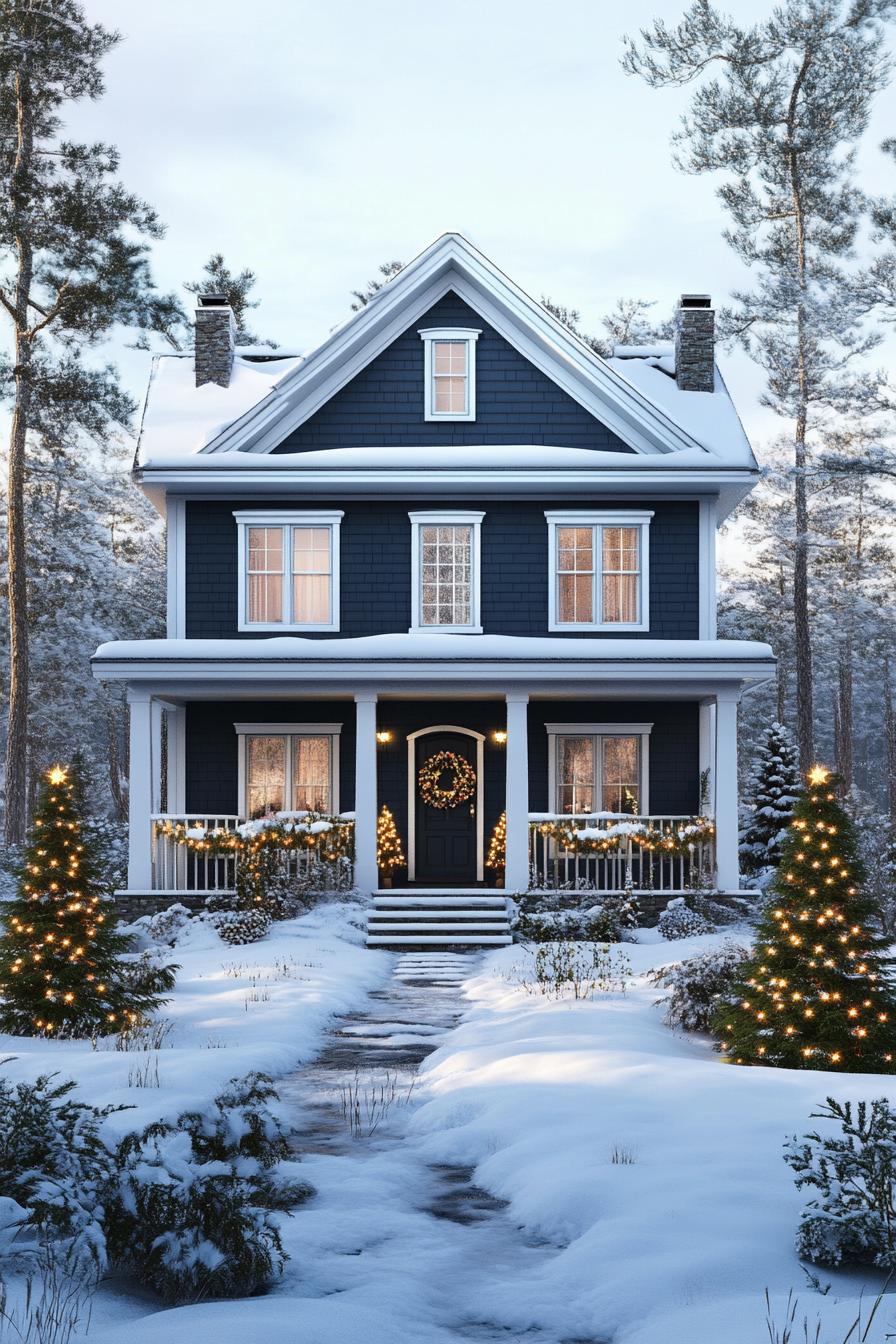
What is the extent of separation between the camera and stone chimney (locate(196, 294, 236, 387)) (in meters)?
22.7

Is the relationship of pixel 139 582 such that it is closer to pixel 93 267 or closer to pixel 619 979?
pixel 93 267

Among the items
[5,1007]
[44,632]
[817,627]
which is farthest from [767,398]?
[5,1007]

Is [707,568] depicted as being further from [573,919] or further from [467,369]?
[573,919]

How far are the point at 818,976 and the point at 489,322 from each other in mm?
14249

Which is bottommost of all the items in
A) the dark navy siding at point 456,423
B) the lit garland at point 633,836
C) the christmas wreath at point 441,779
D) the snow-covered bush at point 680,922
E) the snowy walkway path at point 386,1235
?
the snow-covered bush at point 680,922

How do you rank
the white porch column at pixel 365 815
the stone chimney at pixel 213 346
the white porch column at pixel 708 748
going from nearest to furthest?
the white porch column at pixel 365 815 → the white porch column at pixel 708 748 → the stone chimney at pixel 213 346

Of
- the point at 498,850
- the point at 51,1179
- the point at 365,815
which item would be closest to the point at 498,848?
the point at 498,850

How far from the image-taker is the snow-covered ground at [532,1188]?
192 inches

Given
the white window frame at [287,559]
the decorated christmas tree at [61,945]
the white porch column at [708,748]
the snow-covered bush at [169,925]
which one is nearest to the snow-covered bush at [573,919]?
the white porch column at [708,748]

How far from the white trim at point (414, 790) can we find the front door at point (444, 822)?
51mm

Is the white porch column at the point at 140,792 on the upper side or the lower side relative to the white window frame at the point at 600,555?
lower

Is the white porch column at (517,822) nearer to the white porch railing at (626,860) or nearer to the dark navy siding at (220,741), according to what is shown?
the white porch railing at (626,860)

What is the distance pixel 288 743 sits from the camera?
21391 mm

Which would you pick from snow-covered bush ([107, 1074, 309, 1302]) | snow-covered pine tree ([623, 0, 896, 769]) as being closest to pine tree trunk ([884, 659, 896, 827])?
snow-covered pine tree ([623, 0, 896, 769])
